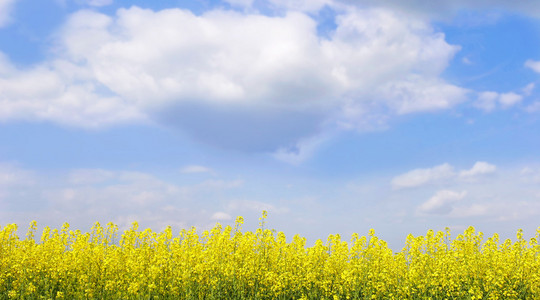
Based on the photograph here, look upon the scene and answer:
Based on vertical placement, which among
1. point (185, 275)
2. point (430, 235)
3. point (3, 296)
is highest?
point (430, 235)

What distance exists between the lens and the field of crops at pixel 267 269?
414 inches

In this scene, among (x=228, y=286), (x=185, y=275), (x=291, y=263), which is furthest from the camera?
(x=291, y=263)

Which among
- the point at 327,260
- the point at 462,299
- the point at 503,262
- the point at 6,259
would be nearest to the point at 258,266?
the point at 327,260

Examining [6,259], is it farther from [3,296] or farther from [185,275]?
[185,275]

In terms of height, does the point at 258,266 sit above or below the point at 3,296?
above

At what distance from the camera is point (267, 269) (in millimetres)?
11586

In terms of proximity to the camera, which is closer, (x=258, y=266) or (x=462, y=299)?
(x=462, y=299)

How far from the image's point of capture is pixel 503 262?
12.3 metres

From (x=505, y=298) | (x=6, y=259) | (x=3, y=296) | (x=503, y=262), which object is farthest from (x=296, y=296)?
(x=6, y=259)

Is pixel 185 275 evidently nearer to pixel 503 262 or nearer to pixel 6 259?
pixel 6 259

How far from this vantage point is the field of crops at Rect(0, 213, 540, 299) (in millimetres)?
10523

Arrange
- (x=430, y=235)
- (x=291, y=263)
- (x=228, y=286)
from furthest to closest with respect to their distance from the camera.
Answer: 1. (x=430, y=235)
2. (x=291, y=263)
3. (x=228, y=286)

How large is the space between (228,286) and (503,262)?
7.89 meters

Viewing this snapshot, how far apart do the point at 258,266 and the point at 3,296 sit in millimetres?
7314
